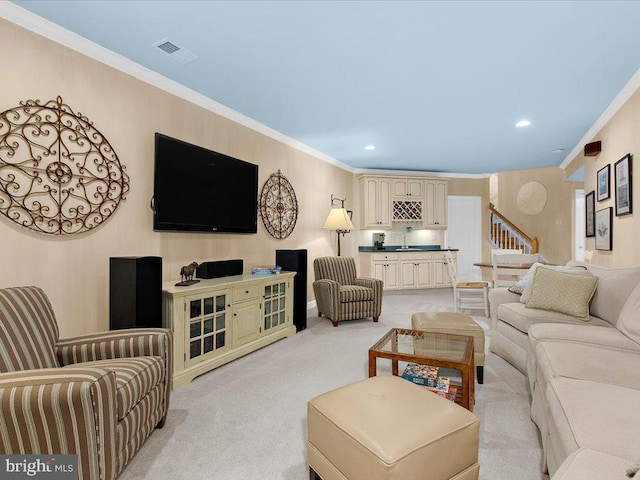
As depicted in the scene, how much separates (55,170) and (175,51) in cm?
123

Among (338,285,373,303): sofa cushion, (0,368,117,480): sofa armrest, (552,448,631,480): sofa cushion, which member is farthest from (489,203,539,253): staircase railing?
(0,368,117,480): sofa armrest

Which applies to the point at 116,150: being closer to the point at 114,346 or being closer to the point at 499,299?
the point at 114,346

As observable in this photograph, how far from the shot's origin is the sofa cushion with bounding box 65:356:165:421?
1569mm

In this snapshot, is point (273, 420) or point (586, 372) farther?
point (273, 420)

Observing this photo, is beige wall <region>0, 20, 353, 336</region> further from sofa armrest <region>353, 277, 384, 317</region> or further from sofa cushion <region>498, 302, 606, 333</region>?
sofa cushion <region>498, 302, 606, 333</region>

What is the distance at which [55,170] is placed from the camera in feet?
7.60

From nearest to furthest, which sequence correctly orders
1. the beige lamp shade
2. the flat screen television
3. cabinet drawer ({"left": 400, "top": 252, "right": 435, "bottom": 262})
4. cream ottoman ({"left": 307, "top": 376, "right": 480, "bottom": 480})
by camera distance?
cream ottoman ({"left": 307, "top": 376, "right": 480, "bottom": 480}) < the flat screen television < the beige lamp shade < cabinet drawer ({"left": 400, "top": 252, "right": 435, "bottom": 262})

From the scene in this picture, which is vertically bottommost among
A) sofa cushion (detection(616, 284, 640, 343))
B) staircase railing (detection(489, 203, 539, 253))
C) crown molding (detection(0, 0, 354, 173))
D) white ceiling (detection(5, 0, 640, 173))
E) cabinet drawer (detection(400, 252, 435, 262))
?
sofa cushion (detection(616, 284, 640, 343))

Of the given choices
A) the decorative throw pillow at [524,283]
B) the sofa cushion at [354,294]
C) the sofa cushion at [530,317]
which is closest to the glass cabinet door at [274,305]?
the sofa cushion at [354,294]

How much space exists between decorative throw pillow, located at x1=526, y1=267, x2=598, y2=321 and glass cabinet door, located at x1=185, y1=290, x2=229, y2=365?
2.73 metres

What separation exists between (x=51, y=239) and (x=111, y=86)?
1278 millimetres

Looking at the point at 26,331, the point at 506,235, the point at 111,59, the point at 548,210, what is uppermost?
the point at 111,59

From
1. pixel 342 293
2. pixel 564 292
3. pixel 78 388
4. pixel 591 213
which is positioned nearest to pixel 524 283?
pixel 564 292

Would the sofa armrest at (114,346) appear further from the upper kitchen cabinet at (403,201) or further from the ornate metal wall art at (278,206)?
Result: the upper kitchen cabinet at (403,201)
